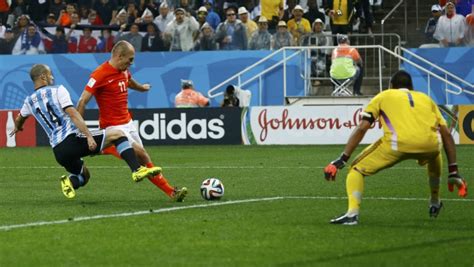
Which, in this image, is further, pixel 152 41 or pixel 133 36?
pixel 152 41

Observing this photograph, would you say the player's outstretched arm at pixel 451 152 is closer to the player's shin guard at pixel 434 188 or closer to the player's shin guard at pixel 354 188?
the player's shin guard at pixel 434 188

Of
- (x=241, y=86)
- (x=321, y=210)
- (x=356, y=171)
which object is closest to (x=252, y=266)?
(x=356, y=171)

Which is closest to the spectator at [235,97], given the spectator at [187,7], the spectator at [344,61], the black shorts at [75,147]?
the spectator at [344,61]

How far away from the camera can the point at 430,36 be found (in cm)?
3309

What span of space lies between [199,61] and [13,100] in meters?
5.43

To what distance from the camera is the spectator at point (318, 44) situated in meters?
32.9

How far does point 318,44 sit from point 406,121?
2022 cm

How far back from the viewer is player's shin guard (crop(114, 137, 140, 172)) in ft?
51.9

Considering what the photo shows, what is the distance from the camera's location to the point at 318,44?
33156 mm

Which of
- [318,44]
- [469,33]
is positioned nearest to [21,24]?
[318,44]

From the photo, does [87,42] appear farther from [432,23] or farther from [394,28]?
[432,23]

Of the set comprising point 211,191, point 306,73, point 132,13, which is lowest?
point 306,73

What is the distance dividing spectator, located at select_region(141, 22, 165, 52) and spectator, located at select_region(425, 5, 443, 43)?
7.11 meters

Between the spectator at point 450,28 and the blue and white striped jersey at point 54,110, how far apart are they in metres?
17.6
